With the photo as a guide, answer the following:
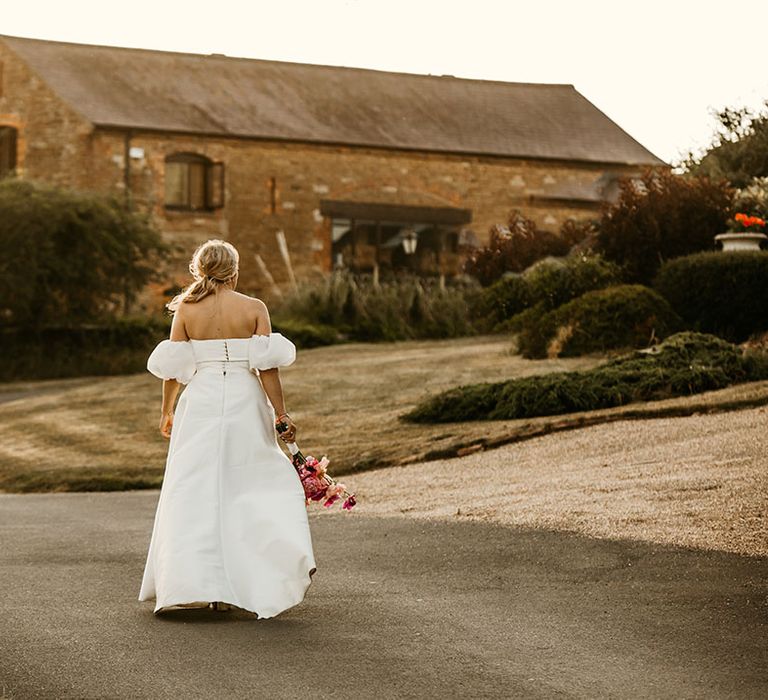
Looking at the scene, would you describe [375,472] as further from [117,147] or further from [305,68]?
[305,68]

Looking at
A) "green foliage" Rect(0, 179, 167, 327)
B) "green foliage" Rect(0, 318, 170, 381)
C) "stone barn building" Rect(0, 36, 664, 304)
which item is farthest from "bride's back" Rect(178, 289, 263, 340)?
"stone barn building" Rect(0, 36, 664, 304)

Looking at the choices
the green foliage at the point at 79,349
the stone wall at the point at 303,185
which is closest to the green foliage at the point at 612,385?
the green foliage at the point at 79,349

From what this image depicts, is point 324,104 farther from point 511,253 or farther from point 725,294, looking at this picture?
point 725,294

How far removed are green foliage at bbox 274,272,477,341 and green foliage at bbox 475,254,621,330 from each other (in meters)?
2.42

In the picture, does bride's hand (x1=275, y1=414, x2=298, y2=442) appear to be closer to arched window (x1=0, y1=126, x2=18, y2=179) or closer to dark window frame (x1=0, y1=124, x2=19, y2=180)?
dark window frame (x1=0, y1=124, x2=19, y2=180)

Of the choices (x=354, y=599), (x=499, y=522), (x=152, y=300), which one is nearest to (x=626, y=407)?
(x=499, y=522)

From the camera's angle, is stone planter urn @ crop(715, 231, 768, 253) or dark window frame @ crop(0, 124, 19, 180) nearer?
stone planter urn @ crop(715, 231, 768, 253)

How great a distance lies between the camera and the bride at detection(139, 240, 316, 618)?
7.62 meters

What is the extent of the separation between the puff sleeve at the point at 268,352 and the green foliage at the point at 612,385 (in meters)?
9.00

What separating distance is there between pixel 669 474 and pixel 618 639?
5088 millimetres

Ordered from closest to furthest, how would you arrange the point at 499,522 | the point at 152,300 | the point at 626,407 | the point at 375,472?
the point at 499,522, the point at 375,472, the point at 626,407, the point at 152,300

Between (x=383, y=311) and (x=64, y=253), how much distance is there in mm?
6874

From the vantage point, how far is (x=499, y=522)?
1077cm

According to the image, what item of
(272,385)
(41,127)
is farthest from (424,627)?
(41,127)
